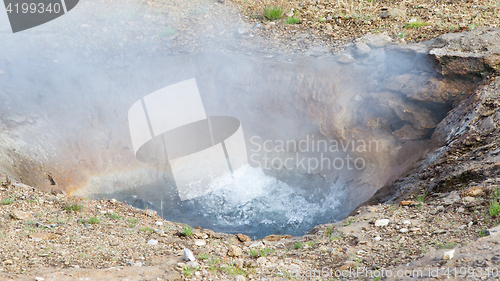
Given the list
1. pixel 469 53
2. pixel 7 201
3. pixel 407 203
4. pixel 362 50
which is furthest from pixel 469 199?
pixel 7 201

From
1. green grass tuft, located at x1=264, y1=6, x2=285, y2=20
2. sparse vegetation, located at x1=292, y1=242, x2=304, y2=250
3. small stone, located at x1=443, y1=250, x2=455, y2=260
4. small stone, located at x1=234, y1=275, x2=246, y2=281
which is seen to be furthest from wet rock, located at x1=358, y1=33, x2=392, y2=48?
small stone, located at x1=234, y1=275, x2=246, y2=281

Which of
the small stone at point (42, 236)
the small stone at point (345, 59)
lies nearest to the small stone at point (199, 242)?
the small stone at point (42, 236)

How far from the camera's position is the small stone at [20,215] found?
3.47 meters

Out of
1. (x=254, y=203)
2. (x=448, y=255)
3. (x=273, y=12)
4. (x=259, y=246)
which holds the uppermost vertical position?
(x=273, y=12)

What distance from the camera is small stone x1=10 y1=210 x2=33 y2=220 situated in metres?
3.47

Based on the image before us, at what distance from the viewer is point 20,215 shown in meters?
3.50

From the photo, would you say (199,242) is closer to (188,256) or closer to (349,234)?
(188,256)

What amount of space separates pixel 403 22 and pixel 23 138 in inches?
253

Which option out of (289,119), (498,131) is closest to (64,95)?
(289,119)

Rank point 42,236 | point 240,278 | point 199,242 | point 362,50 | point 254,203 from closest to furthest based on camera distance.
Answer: point 240,278 → point 42,236 → point 199,242 → point 254,203 → point 362,50

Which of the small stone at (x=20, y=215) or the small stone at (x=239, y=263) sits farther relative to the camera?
the small stone at (x=20, y=215)

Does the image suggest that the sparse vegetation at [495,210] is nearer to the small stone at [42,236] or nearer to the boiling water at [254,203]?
the boiling water at [254,203]

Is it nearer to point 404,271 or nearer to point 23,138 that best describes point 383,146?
point 404,271

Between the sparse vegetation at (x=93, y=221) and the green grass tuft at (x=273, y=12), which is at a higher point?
the green grass tuft at (x=273, y=12)
